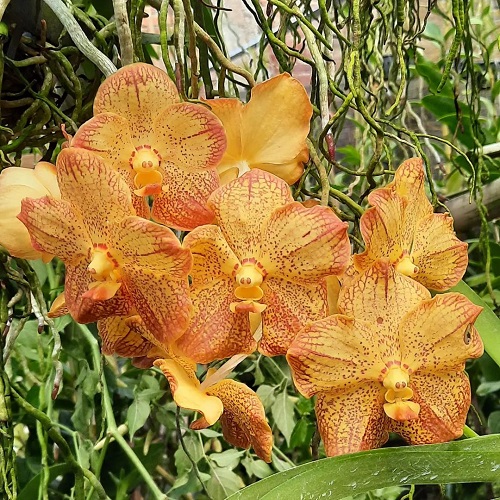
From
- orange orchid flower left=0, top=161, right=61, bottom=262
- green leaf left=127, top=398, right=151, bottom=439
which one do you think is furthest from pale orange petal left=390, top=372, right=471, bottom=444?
green leaf left=127, top=398, right=151, bottom=439

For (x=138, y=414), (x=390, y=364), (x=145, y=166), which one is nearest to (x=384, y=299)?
(x=390, y=364)

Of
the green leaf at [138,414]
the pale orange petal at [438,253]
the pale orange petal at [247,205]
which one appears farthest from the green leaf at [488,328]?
the green leaf at [138,414]

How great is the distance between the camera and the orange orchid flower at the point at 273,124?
0.38 meters

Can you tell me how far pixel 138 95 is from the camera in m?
0.35

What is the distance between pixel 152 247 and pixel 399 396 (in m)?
A: 0.15

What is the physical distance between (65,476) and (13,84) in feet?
1.91

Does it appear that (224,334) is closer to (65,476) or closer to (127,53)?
(127,53)

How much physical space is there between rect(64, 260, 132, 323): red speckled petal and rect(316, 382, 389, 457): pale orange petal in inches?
4.5

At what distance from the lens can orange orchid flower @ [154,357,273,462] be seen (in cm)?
31

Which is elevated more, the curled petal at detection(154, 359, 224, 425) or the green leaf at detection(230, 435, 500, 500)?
the curled petal at detection(154, 359, 224, 425)

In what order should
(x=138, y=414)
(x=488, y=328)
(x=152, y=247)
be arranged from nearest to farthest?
(x=152, y=247)
(x=488, y=328)
(x=138, y=414)

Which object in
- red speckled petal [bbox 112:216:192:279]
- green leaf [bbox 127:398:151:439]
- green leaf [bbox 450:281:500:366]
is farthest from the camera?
green leaf [bbox 127:398:151:439]

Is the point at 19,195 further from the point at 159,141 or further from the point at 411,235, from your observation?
the point at 411,235

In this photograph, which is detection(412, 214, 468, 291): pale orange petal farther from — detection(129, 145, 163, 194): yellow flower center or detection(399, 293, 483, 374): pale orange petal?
detection(129, 145, 163, 194): yellow flower center
